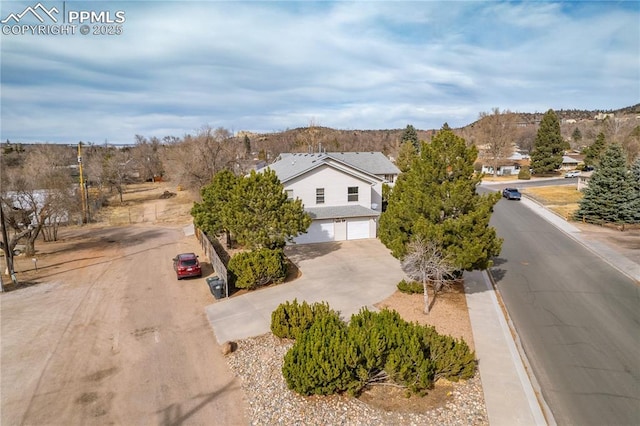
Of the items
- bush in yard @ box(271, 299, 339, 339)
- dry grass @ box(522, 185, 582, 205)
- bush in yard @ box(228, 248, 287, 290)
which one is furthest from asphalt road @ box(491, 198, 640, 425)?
dry grass @ box(522, 185, 582, 205)

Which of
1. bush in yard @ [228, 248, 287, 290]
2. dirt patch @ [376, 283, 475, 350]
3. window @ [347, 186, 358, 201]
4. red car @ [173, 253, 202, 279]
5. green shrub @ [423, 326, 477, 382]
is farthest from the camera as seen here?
window @ [347, 186, 358, 201]

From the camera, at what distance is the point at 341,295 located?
60.6 feet

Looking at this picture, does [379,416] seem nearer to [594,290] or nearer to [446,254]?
[446,254]

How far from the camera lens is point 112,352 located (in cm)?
1386

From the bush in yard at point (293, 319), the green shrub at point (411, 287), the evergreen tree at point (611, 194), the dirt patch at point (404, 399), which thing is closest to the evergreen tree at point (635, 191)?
the evergreen tree at point (611, 194)

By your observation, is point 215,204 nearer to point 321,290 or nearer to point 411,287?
point 321,290

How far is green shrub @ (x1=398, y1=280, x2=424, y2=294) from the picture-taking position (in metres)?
→ 18.2

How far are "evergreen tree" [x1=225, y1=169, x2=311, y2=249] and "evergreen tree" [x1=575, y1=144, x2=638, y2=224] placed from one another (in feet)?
93.8

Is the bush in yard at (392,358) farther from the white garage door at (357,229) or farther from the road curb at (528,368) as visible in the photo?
the white garage door at (357,229)

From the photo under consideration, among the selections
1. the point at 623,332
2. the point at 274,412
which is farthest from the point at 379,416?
the point at 623,332

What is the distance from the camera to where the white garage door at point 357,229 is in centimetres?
3016

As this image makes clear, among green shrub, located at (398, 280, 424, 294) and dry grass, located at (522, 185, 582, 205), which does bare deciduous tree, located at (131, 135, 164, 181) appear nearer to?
dry grass, located at (522, 185, 582, 205)

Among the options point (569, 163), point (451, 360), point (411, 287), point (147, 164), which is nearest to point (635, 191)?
point (411, 287)

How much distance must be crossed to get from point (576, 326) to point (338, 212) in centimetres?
1757
